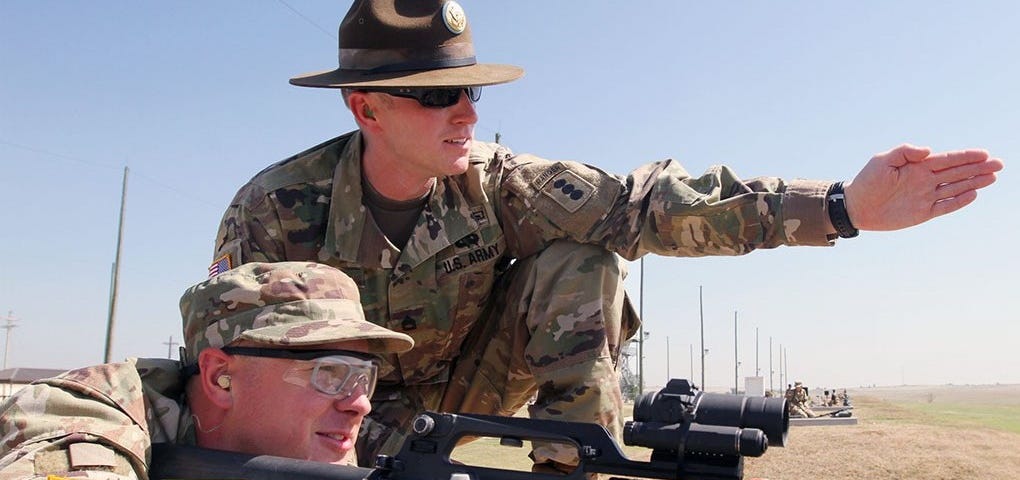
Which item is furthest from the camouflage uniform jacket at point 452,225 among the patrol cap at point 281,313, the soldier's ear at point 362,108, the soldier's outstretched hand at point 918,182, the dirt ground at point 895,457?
the dirt ground at point 895,457

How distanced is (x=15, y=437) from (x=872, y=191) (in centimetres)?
262

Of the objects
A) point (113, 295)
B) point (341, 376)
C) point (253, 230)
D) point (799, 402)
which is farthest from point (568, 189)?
point (799, 402)

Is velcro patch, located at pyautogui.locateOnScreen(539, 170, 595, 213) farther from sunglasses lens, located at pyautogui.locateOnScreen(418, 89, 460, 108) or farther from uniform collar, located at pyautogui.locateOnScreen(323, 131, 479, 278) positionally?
sunglasses lens, located at pyautogui.locateOnScreen(418, 89, 460, 108)

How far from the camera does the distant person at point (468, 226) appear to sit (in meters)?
3.64

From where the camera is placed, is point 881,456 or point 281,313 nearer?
point 281,313

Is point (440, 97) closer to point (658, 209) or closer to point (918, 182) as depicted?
point (658, 209)

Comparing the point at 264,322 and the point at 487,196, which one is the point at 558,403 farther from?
the point at 264,322

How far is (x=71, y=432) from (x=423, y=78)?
207cm

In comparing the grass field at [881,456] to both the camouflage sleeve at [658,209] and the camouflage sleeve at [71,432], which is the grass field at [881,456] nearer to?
the camouflage sleeve at [658,209]

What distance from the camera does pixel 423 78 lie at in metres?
3.79

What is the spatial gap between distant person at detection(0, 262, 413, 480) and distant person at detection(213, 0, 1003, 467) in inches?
44.5

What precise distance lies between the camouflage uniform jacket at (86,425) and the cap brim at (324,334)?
0.30 metres

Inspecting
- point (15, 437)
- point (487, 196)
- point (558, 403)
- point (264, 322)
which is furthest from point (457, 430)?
point (487, 196)

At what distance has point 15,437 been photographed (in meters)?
2.12
